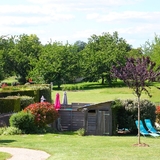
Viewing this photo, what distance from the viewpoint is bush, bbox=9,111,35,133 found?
79.3ft

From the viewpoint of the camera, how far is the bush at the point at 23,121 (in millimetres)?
24172

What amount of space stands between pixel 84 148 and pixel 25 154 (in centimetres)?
250

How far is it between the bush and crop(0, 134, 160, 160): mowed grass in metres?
1.58

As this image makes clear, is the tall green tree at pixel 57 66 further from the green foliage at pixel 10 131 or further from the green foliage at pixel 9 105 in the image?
the green foliage at pixel 10 131

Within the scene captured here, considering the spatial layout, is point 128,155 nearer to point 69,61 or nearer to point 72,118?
point 72,118

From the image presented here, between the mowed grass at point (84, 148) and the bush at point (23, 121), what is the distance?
1.58 meters

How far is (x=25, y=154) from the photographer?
54.5 feet

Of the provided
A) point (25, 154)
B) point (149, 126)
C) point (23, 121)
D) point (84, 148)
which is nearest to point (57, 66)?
point (149, 126)

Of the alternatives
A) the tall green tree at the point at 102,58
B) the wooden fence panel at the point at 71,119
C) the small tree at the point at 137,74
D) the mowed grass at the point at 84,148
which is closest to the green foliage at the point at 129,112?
the wooden fence panel at the point at 71,119

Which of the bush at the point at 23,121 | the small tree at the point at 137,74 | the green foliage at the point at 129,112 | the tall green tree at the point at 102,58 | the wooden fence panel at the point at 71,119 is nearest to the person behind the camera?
the small tree at the point at 137,74

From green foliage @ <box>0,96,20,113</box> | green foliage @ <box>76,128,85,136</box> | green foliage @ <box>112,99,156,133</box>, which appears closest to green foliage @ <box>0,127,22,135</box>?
green foliage @ <box>76,128,85,136</box>

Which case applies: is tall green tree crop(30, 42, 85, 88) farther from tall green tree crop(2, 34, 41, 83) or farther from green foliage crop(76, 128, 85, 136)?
green foliage crop(76, 128, 85, 136)

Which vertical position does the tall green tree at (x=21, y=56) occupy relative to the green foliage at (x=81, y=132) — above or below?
above

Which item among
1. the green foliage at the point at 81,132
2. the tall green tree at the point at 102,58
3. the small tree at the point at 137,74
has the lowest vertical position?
the green foliage at the point at 81,132
